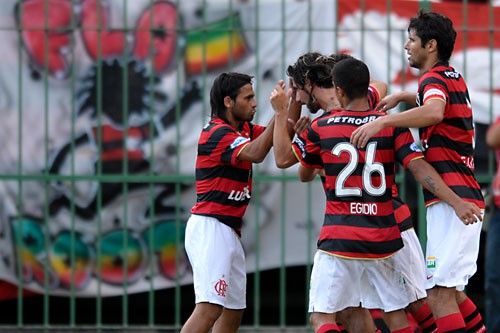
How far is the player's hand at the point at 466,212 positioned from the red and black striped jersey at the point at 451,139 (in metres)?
0.20

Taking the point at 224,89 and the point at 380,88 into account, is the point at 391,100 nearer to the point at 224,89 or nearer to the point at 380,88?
the point at 380,88

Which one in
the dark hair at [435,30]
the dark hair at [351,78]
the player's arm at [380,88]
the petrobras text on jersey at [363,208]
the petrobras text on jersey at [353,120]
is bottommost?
the petrobras text on jersey at [363,208]

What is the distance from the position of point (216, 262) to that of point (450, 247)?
1438 millimetres

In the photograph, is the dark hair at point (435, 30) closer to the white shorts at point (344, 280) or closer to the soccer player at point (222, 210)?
the soccer player at point (222, 210)

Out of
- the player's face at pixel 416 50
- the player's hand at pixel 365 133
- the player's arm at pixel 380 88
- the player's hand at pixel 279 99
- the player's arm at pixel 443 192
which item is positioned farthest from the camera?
the player's arm at pixel 380 88

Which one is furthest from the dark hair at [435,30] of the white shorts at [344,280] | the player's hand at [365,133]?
the white shorts at [344,280]

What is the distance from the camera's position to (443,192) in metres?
6.90

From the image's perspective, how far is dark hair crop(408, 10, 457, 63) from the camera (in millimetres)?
7156

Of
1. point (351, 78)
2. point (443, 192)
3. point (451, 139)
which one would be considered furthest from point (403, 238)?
point (351, 78)

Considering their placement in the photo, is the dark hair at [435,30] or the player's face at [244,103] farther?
the player's face at [244,103]

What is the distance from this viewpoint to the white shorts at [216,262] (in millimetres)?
7449

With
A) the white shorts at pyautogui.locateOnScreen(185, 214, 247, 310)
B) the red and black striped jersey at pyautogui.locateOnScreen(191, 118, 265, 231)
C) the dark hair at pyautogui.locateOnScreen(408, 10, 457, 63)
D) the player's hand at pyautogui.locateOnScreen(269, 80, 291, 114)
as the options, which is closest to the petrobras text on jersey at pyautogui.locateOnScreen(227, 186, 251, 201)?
the red and black striped jersey at pyautogui.locateOnScreen(191, 118, 265, 231)

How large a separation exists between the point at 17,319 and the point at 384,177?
420 centimetres

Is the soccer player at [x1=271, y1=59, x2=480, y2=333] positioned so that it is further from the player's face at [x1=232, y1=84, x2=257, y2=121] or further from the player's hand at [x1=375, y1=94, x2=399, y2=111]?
the player's face at [x1=232, y1=84, x2=257, y2=121]
